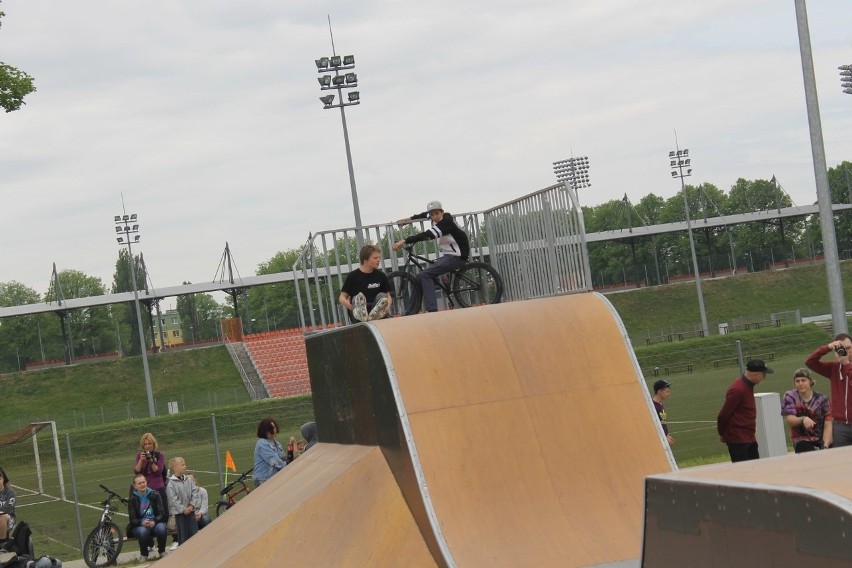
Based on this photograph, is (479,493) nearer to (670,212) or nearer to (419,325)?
(419,325)

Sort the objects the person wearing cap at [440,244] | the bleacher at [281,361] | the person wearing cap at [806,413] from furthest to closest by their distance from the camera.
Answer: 1. the bleacher at [281,361]
2. the person wearing cap at [440,244]
3. the person wearing cap at [806,413]

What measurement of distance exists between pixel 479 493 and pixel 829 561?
456cm

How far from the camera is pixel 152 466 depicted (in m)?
14.3

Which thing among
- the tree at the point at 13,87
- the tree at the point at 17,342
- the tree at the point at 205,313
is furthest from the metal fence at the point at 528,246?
the tree at the point at 205,313

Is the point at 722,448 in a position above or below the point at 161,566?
below

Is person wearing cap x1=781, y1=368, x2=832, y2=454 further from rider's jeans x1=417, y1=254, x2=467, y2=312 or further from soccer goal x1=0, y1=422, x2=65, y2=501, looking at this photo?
soccer goal x1=0, y1=422, x2=65, y2=501

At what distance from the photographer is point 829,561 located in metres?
3.80

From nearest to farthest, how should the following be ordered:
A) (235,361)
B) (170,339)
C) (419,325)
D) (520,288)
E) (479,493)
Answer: (479,493) → (419,325) → (520,288) → (235,361) → (170,339)

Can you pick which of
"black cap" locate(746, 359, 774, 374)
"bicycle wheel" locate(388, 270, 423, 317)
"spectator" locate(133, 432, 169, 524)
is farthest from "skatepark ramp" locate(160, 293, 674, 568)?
"spectator" locate(133, 432, 169, 524)

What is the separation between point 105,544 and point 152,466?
1.40m

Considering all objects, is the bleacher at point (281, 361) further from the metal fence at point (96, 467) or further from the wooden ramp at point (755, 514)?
the wooden ramp at point (755, 514)

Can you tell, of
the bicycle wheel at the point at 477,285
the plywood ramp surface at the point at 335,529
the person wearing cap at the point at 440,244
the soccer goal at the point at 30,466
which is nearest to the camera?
the plywood ramp surface at the point at 335,529

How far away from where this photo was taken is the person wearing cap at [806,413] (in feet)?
34.6

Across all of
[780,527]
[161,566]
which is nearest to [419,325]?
[161,566]
